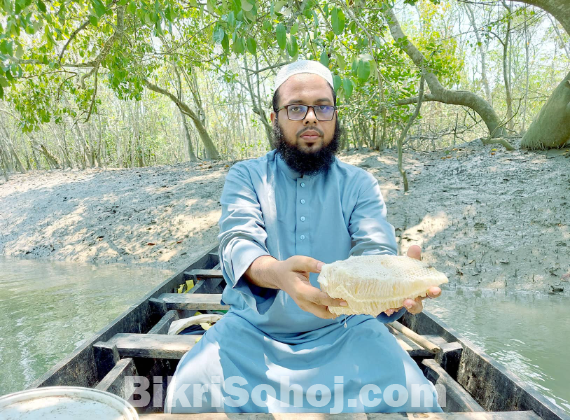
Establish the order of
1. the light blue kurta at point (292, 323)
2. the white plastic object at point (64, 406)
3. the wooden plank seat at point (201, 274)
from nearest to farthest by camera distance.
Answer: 1. the white plastic object at point (64, 406)
2. the light blue kurta at point (292, 323)
3. the wooden plank seat at point (201, 274)

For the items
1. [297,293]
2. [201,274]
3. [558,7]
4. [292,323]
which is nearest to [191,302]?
Result: [201,274]

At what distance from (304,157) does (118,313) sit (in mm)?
3195

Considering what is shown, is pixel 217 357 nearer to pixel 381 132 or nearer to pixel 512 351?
pixel 512 351

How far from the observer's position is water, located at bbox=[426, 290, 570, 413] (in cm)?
288

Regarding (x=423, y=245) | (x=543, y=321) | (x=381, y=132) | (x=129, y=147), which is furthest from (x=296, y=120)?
(x=129, y=147)

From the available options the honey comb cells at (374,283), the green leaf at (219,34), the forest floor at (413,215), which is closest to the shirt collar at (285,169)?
the honey comb cells at (374,283)

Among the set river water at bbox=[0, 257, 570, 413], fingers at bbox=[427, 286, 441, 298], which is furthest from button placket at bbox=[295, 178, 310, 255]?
river water at bbox=[0, 257, 570, 413]

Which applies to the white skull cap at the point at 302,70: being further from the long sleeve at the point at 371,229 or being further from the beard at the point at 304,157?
the long sleeve at the point at 371,229

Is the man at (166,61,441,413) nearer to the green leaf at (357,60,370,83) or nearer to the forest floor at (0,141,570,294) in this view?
the green leaf at (357,60,370,83)

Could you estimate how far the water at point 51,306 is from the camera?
3.25m

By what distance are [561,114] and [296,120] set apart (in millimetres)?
6181

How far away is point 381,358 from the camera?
5.21 feet

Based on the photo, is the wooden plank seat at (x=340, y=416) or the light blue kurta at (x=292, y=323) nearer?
the wooden plank seat at (x=340, y=416)

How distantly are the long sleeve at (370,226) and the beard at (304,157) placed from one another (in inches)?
8.4
